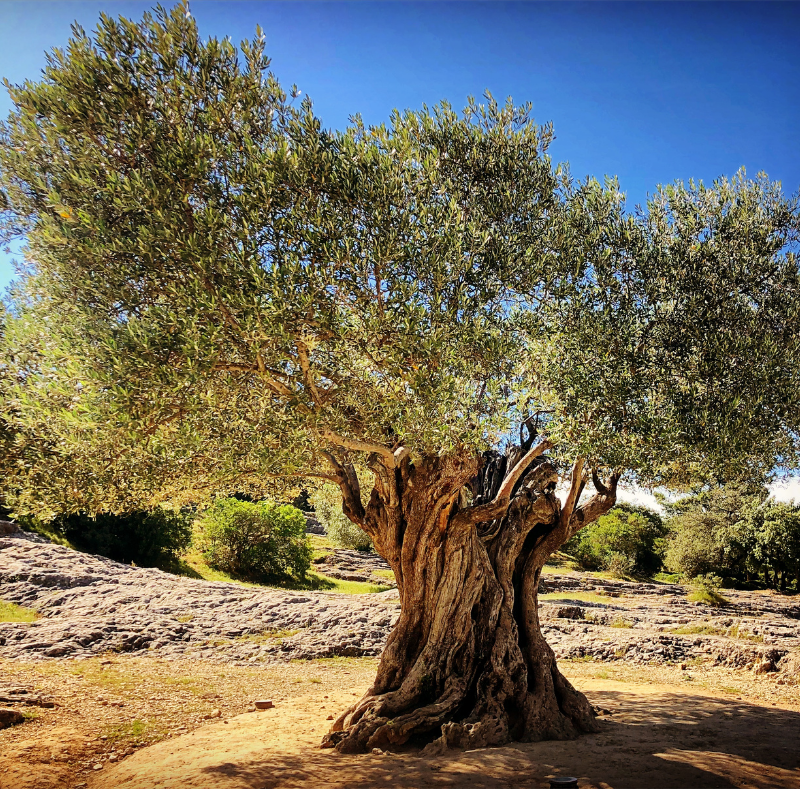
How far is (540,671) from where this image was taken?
447 inches

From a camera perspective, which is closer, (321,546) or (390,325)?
(390,325)

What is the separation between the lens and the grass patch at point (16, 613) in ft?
62.8

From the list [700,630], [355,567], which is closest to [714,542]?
[355,567]

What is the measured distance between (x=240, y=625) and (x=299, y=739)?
11.1 m

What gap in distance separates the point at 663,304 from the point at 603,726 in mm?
8284

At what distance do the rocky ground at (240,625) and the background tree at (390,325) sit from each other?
8.94 metres

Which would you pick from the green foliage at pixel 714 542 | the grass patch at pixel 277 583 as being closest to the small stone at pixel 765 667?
the grass patch at pixel 277 583

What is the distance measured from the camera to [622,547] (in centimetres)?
5878

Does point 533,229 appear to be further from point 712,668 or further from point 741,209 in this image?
point 712,668

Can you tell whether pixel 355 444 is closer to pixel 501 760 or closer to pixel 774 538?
pixel 501 760

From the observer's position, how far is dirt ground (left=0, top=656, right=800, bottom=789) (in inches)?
314

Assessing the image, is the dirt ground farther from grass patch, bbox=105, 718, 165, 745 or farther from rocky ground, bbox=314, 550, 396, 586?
rocky ground, bbox=314, 550, 396, 586

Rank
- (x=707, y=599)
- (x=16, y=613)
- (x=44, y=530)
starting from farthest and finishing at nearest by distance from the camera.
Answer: (x=707, y=599) → (x=44, y=530) → (x=16, y=613)

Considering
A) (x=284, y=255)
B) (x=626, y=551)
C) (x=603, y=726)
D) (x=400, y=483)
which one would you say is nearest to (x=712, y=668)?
(x=603, y=726)
